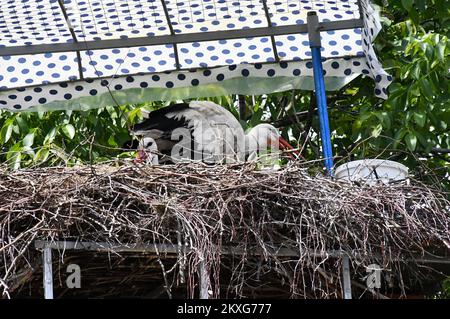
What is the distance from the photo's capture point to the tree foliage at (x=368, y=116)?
11195mm

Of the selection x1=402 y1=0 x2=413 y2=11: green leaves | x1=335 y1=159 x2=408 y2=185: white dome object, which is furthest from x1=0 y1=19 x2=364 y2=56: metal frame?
x1=402 y1=0 x2=413 y2=11: green leaves

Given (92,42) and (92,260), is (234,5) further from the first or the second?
(92,260)

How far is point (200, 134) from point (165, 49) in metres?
0.72

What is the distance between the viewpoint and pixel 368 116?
11242 mm

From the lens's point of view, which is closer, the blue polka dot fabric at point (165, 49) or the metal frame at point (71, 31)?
the metal frame at point (71, 31)

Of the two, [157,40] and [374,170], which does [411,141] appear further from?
[157,40]

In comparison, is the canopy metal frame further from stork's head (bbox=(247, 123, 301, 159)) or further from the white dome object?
stork's head (bbox=(247, 123, 301, 159))

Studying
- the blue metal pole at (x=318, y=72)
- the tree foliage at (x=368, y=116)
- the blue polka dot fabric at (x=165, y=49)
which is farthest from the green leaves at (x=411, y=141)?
the blue metal pole at (x=318, y=72)

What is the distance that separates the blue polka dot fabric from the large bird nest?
180 centimetres

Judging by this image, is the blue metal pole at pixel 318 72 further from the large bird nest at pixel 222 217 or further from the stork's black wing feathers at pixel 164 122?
the stork's black wing feathers at pixel 164 122

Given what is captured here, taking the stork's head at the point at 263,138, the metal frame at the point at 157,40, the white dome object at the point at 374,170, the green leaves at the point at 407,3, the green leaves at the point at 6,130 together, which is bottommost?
the green leaves at the point at 6,130

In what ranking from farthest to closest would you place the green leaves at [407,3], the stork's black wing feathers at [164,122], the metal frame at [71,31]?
1. the green leaves at [407,3]
2. the stork's black wing feathers at [164,122]
3. the metal frame at [71,31]

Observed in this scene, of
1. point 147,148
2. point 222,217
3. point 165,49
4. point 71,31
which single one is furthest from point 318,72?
point 222,217

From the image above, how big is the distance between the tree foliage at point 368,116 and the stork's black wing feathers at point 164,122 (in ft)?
1.21
